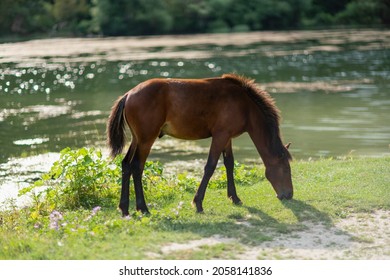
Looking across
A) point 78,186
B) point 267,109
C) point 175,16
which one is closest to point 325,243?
point 267,109

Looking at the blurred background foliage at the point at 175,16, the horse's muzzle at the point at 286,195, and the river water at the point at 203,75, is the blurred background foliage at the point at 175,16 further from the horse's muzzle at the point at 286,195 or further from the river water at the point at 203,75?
the horse's muzzle at the point at 286,195

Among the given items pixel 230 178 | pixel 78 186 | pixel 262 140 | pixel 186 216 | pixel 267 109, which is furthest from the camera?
pixel 78 186

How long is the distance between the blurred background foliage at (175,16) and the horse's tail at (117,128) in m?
46.4

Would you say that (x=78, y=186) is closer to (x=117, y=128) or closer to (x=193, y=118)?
(x=117, y=128)

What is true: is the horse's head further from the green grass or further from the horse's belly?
the horse's belly

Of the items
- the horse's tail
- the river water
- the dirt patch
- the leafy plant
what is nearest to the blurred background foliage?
the river water

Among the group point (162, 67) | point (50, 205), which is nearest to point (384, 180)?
point (50, 205)

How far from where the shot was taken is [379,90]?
26.0 metres

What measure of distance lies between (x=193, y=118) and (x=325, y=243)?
7.86 ft

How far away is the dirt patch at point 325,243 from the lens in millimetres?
6527

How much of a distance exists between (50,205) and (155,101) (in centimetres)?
248

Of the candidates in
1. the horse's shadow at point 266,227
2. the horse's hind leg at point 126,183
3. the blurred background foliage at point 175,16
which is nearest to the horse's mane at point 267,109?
the horse's shadow at point 266,227

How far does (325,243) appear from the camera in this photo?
693cm

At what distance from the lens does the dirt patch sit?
257 inches
